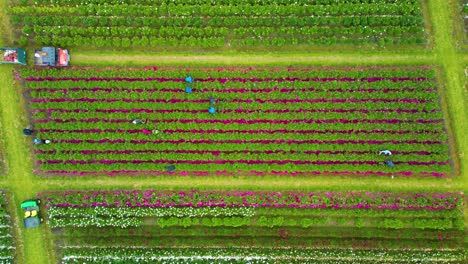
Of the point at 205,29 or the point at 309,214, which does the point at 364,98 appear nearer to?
the point at 309,214

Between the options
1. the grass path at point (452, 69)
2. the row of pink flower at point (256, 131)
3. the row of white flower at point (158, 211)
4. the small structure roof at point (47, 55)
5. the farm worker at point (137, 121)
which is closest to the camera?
the small structure roof at point (47, 55)

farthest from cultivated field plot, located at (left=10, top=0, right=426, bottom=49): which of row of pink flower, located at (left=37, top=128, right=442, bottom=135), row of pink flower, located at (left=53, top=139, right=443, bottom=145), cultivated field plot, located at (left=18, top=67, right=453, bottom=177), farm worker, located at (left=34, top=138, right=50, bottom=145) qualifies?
farm worker, located at (left=34, top=138, right=50, bottom=145)

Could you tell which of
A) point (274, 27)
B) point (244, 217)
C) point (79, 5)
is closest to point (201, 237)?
point (244, 217)

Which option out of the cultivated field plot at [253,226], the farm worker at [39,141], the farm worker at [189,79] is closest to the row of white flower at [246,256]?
the cultivated field plot at [253,226]

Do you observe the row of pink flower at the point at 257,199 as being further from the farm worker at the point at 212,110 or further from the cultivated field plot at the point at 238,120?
the farm worker at the point at 212,110

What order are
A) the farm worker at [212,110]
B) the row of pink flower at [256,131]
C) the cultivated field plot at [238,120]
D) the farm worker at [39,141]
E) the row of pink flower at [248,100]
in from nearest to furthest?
the farm worker at [39,141]
the farm worker at [212,110]
the cultivated field plot at [238,120]
the row of pink flower at [256,131]
the row of pink flower at [248,100]

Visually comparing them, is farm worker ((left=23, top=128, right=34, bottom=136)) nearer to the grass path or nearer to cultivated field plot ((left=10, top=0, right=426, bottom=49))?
→ cultivated field plot ((left=10, top=0, right=426, bottom=49))
